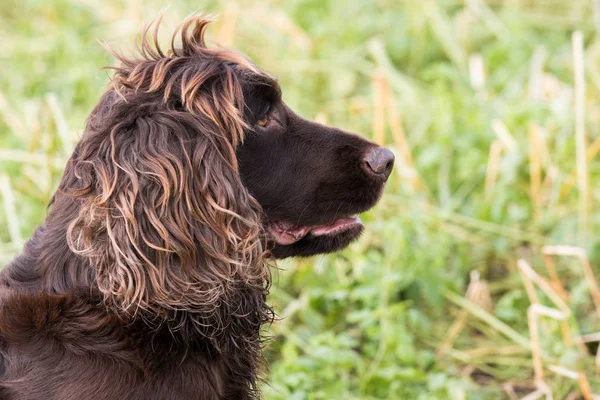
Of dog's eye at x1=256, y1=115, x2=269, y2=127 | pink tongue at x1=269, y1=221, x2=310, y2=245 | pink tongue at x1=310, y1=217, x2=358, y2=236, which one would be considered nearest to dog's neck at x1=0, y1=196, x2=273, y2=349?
pink tongue at x1=269, y1=221, x2=310, y2=245

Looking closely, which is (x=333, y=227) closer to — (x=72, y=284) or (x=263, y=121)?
(x=263, y=121)

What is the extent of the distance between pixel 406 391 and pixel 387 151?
1224mm

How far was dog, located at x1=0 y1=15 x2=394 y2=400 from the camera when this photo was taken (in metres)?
2.57

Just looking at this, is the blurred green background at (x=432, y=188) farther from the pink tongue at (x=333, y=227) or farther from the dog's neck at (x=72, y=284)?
the dog's neck at (x=72, y=284)

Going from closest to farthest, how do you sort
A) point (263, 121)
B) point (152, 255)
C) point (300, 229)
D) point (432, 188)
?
point (152, 255)
point (263, 121)
point (300, 229)
point (432, 188)

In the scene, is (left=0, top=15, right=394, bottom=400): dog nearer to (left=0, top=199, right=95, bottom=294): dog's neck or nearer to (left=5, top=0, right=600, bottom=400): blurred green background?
(left=0, top=199, right=95, bottom=294): dog's neck

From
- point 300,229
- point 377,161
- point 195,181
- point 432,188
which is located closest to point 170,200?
point 195,181

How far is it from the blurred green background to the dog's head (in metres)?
0.61

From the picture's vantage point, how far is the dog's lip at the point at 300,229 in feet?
10.2

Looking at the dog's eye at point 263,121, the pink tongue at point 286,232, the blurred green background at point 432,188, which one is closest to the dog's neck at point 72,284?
the pink tongue at point 286,232

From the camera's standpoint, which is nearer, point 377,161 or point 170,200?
point 170,200

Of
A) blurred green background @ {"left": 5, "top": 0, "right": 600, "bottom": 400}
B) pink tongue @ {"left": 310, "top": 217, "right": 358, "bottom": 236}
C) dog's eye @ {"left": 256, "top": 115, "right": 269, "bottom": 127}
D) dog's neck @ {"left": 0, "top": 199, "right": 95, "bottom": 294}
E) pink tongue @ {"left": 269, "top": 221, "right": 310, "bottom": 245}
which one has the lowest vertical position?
blurred green background @ {"left": 5, "top": 0, "right": 600, "bottom": 400}

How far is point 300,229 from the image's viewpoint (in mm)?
3164

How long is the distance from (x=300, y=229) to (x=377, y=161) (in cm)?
41
